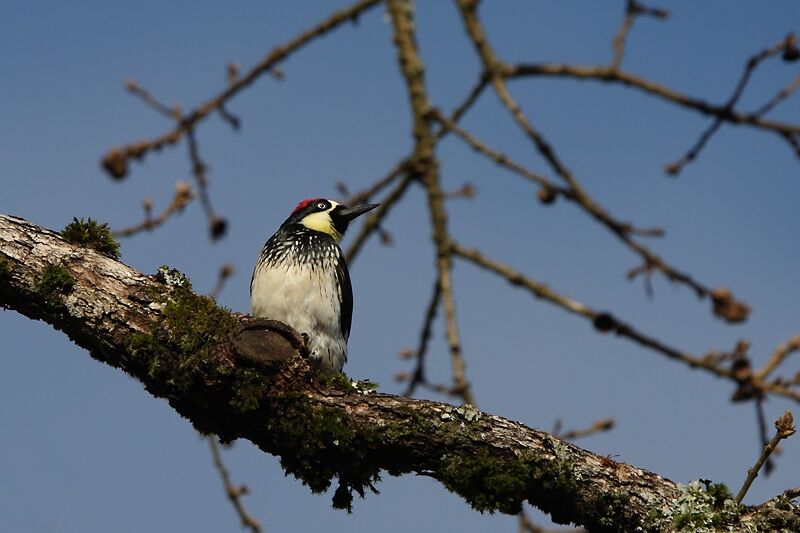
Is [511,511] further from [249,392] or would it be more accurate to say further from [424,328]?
[424,328]

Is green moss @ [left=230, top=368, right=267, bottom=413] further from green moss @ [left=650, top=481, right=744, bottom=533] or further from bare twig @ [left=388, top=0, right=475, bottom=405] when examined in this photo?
bare twig @ [left=388, top=0, right=475, bottom=405]

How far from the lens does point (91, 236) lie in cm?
468

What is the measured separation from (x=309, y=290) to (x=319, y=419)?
1967 mm

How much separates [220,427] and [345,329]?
212 centimetres

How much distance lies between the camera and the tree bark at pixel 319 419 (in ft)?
13.8

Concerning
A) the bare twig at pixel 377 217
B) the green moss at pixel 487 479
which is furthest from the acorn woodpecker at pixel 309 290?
the bare twig at pixel 377 217

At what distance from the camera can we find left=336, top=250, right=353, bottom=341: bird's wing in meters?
6.41

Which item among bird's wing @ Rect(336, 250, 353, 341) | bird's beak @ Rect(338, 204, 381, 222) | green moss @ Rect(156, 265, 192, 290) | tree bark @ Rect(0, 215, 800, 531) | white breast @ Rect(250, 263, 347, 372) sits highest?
bird's beak @ Rect(338, 204, 381, 222)

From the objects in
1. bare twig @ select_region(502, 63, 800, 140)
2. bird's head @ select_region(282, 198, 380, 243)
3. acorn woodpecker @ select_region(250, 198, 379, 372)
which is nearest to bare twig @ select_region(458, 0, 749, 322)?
bare twig @ select_region(502, 63, 800, 140)

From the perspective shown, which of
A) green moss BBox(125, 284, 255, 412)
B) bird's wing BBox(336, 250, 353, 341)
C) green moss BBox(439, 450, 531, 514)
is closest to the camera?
green moss BBox(439, 450, 531, 514)

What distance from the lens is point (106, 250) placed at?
4691mm

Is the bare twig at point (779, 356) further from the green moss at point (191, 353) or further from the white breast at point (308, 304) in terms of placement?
the white breast at point (308, 304)

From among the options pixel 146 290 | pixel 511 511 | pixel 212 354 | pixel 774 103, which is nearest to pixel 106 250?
pixel 146 290

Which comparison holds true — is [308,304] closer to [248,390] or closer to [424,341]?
[248,390]
